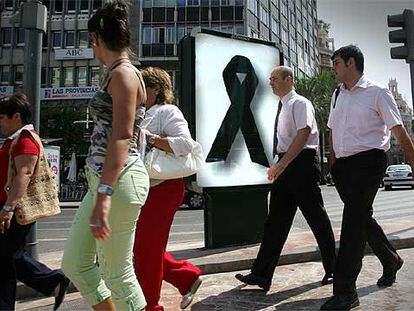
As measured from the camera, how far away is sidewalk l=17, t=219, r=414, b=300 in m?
4.38

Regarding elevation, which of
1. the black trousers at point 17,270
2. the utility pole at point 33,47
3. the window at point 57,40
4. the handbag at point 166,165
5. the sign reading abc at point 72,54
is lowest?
the black trousers at point 17,270

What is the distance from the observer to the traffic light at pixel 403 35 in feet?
20.5

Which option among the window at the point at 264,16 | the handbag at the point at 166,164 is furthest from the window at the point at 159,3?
the handbag at the point at 166,164

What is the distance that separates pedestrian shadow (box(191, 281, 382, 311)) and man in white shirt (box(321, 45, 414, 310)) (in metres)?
0.30

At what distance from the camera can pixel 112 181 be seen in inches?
74.2

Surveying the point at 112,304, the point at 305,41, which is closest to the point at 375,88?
the point at 112,304

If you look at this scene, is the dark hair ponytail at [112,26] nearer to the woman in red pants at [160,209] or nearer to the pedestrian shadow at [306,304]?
the woman in red pants at [160,209]

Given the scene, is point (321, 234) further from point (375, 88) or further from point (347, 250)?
point (375, 88)

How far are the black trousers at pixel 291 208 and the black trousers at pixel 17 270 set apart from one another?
162 centimetres

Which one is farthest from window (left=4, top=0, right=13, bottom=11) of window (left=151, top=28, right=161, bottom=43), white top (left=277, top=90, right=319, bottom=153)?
white top (left=277, top=90, right=319, bottom=153)

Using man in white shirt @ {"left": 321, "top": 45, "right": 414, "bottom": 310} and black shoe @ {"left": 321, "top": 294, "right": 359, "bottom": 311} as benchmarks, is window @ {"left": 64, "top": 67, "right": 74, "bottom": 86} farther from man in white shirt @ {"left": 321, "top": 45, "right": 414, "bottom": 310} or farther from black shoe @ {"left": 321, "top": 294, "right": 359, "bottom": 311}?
black shoe @ {"left": 321, "top": 294, "right": 359, "bottom": 311}

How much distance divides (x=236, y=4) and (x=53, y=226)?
34320 mm

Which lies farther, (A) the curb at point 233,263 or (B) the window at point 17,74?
(B) the window at point 17,74

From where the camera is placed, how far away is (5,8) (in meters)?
43.5
